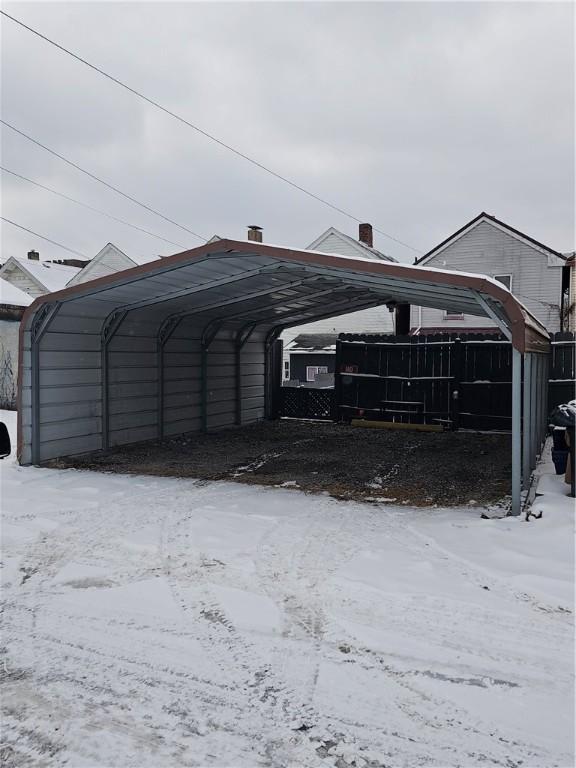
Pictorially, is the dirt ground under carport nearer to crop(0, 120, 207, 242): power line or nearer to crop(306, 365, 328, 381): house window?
crop(0, 120, 207, 242): power line

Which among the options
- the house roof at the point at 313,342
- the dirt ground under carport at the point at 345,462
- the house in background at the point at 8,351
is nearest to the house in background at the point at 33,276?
the house roof at the point at 313,342

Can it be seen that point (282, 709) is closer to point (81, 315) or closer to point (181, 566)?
point (181, 566)

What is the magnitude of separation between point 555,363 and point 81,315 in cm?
1043

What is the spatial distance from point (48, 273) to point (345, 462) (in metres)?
24.9

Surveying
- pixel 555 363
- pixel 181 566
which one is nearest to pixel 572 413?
pixel 181 566

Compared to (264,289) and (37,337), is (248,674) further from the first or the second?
(264,289)

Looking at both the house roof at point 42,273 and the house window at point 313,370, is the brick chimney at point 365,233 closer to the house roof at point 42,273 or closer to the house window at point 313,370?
the house window at point 313,370

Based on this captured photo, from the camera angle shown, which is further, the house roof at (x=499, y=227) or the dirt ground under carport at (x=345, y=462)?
the house roof at (x=499, y=227)

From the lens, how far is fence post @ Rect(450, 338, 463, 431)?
14703mm

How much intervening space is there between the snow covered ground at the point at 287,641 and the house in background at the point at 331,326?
59.8ft

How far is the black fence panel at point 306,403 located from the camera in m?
16.8

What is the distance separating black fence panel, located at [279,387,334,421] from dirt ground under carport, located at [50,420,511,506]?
213 centimetres

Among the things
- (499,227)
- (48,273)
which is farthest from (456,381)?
(48,273)

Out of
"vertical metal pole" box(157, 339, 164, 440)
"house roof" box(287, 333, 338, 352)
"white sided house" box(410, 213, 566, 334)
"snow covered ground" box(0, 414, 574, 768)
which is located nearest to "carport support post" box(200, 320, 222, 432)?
"vertical metal pole" box(157, 339, 164, 440)
